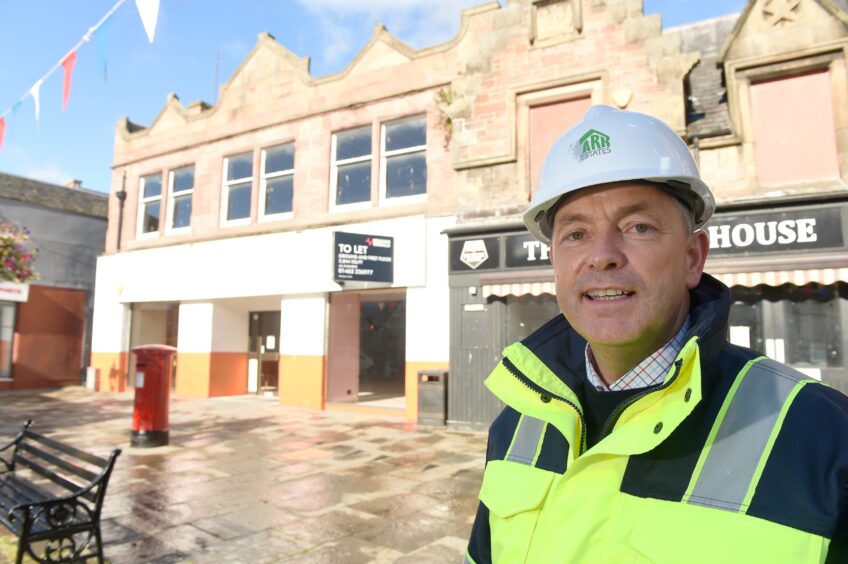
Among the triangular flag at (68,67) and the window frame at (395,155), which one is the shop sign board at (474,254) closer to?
the window frame at (395,155)

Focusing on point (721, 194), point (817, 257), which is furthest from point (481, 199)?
point (817, 257)

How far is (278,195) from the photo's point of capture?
1407 centimetres

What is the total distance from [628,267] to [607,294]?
9 cm

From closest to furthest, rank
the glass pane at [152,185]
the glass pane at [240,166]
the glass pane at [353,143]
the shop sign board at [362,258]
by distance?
the shop sign board at [362,258], the glass pane at [353,143], the glass pane at [240,166], the glass pane at [152,185]

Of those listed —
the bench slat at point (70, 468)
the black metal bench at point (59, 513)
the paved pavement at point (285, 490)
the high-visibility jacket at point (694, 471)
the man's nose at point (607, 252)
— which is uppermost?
the man's nose at point (607, 252)

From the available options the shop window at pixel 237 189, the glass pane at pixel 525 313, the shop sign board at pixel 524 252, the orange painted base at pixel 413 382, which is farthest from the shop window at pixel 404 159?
the shop window at pixel 237 189

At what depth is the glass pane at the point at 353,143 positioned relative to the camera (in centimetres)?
1291

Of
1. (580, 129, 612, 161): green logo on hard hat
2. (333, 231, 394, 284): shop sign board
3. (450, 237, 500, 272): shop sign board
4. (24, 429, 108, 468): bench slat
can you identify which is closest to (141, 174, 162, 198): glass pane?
(333, 231, 394, 284): shop sign board

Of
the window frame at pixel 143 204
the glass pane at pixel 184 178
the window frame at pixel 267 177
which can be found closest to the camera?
the window frame at pixel 267 177

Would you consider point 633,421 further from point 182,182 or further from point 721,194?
point 182,182

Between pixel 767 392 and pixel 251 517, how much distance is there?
16.6 ft

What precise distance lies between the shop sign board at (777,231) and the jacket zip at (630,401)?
748 centimetres

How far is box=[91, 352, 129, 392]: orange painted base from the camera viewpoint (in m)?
16.5

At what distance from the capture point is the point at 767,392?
3.99 feet
